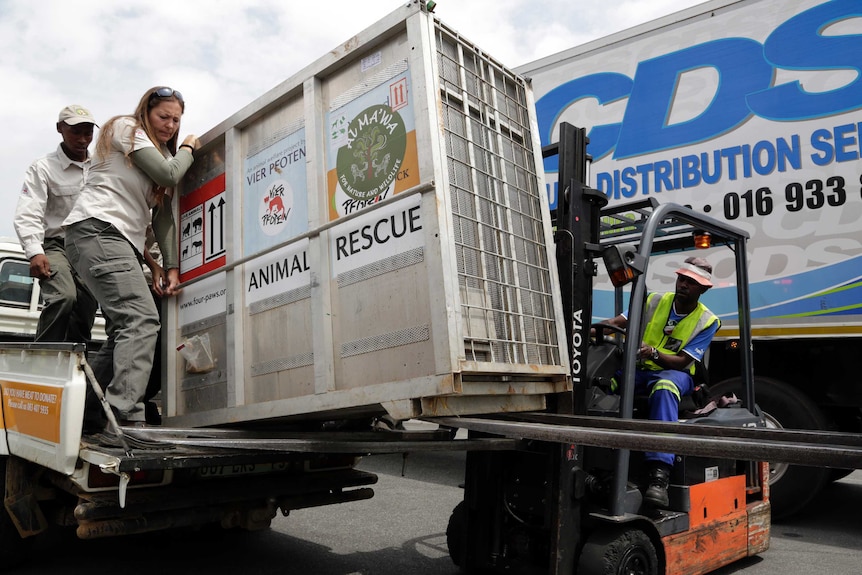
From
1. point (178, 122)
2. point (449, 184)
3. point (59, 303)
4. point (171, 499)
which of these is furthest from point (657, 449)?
point (59, 303)

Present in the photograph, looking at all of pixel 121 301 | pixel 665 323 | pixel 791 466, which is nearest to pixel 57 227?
pixel 121 301

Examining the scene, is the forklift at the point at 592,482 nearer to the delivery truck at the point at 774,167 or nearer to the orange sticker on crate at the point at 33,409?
the delivery truck at the point at 774,167

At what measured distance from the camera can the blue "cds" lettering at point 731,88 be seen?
5.74 metres

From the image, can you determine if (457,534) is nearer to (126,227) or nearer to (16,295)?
(126,227)

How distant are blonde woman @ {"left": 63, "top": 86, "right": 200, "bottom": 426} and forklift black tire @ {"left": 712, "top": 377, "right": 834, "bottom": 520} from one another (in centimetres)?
488

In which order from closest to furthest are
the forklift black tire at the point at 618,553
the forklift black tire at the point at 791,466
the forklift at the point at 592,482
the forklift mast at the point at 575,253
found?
1. the forklift black tire at the point at 618,553
2. the forklift at the point at 592,482
3. the forklift mast at the point at 575,253
4. the forklift black tire at the point at 791,466

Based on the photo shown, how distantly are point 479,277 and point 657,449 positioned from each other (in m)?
1.09

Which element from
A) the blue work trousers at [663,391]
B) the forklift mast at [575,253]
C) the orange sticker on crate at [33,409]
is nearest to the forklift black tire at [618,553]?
the blue work trousers at [663,391]

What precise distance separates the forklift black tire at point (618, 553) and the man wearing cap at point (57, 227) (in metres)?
3.25

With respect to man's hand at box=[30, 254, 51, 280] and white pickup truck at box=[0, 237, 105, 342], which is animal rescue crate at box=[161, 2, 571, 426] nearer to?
man's hand at box=[30, 254, 51, 280]

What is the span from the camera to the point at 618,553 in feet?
11.6

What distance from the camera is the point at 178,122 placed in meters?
4.03

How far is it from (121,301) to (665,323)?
320 cm

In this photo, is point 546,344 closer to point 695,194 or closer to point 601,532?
point 601,532
